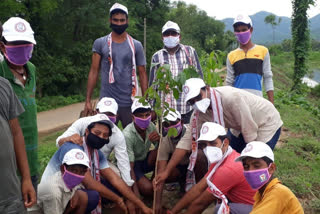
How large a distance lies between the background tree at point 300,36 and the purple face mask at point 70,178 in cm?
1357

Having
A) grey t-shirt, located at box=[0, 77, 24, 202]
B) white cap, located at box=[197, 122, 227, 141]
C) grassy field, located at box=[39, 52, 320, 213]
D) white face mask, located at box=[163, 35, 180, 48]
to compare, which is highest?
white face mask, located at box=[163, 35, 180, 48]

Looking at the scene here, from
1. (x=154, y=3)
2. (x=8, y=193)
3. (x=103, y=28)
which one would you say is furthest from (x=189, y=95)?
(x=154, y=3)

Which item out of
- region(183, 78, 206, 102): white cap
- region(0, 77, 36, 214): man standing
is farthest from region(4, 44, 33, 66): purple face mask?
region(183, 78, 206, 102): white cap

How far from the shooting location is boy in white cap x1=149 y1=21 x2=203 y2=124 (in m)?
4.50

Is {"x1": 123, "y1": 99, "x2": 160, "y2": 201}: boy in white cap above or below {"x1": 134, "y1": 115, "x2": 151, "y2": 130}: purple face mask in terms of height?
below

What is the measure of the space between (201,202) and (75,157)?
1.22 meters

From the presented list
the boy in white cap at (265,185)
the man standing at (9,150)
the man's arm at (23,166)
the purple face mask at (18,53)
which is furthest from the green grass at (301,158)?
the purple face mask at (18,53)

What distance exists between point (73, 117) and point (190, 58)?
8229 mm

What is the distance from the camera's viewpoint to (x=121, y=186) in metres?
3.74

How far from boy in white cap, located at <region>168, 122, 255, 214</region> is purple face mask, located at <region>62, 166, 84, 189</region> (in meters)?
1.09

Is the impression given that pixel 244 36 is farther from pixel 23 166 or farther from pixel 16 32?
pixel 23 166

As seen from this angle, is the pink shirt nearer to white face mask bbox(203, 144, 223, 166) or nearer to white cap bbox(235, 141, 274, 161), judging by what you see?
white face mask bbox(203, 144, 223, 166)

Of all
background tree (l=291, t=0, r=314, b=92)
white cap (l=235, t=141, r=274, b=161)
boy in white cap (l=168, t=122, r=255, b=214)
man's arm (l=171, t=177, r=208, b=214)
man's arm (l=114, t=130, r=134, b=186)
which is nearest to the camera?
white cap (l=235, t=141, r=274, b=161)

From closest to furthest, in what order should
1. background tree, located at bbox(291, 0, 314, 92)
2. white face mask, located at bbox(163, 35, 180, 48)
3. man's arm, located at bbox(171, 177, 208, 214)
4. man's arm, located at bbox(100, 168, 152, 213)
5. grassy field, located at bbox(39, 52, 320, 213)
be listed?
man's arm, located at bbox(171, 177, 208, 214)
man's arm, located at bbox(100, 168, 152, 213)
white face mask, located at bbox(163, 35, 180, 48)
grassy field, located at bbox(39, 52, 320, 213)
background tree, located at bbox(291, 0, 314, 92)
